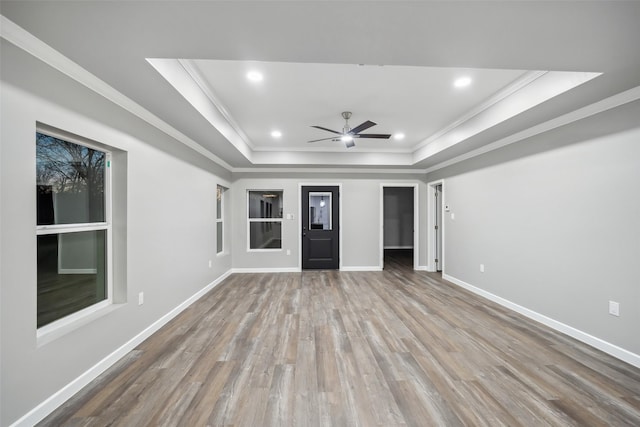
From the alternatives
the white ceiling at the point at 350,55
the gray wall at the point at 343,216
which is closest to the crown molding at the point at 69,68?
the white ceiling at the point at 350,55

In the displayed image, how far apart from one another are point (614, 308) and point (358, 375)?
2.46 m

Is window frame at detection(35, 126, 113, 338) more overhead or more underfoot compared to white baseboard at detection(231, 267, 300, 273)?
more overhead

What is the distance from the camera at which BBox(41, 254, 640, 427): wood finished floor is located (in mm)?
1684

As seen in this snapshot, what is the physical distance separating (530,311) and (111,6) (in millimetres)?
4760

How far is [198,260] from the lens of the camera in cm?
409

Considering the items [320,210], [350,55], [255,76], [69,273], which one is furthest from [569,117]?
[69,273]

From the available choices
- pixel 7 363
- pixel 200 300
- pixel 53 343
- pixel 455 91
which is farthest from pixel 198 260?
pixel 455 91

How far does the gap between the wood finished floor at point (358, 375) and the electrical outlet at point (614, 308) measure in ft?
1.30

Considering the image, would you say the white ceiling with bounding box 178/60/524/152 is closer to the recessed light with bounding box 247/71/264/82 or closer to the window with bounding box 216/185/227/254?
the recessed light with bounding box 247/71/264/82

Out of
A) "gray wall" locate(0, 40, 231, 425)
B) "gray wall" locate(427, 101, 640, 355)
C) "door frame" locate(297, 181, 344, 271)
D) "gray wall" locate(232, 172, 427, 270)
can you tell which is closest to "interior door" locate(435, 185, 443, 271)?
"gray wall" locate(232, 172, 427, 270)

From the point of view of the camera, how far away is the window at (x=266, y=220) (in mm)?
6164

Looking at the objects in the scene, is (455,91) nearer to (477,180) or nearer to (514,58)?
(514,58)

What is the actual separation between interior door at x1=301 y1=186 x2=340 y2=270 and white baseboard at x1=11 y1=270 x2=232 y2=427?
132 inches

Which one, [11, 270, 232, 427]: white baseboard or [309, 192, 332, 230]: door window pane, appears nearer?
[11, 270, 232, 427]: white baseboard
